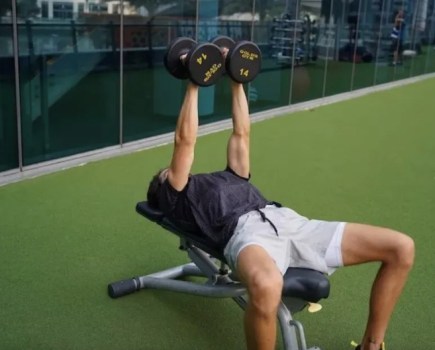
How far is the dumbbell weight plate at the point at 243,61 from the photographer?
2359 mm

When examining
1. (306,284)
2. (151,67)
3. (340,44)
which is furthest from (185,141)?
(340,44)

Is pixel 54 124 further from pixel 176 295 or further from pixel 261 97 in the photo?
pixel 261 97

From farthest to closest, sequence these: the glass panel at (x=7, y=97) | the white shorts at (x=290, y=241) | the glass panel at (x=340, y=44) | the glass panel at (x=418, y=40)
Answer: the glass panel at (x=418, y=40) → the glass panel at (x=340, y=44) → the glass panel at (x=7, y=97) → the white shorts at (x=290, y=241)

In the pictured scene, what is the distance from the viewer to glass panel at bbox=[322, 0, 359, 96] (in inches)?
329

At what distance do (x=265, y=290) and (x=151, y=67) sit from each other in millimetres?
3776

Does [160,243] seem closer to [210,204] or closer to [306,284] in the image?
[210,204]

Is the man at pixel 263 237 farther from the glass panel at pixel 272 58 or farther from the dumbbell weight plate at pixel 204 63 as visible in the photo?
the glass panel at pixel 272 58

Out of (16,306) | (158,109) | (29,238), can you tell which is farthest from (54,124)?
(16,306)

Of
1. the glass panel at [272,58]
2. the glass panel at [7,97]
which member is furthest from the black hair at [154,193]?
the glass panel at [272,58]

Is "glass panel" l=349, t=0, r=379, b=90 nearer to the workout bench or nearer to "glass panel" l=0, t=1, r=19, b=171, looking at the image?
"glass panel" l=0, t=1, r=19, b=171

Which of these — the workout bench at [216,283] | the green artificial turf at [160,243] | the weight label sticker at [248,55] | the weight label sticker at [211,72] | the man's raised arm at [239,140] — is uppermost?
the weight label sticker at [248,55]

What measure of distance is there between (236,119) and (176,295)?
2.74 feet

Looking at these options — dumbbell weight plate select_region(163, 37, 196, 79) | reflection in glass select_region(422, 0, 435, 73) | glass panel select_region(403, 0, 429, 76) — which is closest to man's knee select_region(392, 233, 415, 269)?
dumbbell weight plate select_region(163, 37, 196, 79)

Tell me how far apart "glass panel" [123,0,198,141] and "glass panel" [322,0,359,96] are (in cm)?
327
